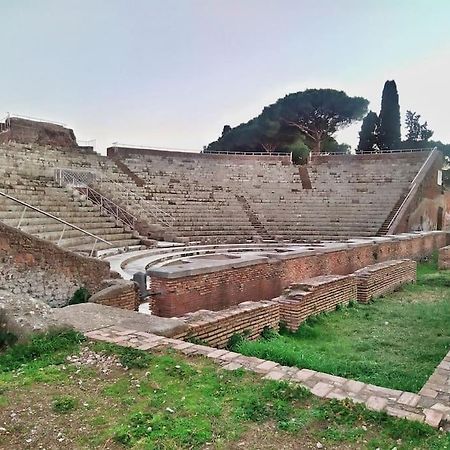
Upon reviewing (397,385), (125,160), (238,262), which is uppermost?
(125,160)

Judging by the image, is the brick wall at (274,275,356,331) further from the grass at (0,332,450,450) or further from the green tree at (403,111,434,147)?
the green tree at (403,111,434,147)

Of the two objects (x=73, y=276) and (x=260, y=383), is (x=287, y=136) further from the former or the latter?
(x=260, y=383)

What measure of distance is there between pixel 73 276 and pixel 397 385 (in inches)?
218

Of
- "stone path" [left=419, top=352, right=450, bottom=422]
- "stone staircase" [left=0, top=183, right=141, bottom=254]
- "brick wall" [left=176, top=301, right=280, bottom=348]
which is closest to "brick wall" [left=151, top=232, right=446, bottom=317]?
"brick wall" [left=176, top=301, right=280, bottom=348]

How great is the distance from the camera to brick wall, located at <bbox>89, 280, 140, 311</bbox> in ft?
21.3

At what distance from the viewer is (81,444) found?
8.17 ft

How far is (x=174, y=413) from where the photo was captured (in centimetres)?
280

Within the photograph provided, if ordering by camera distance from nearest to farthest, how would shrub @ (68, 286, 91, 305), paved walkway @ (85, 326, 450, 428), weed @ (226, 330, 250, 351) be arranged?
paved walkway @ (85, 326, 450, 428) < weed @ (226, 330, 250, 351) < shrub @ (68, 286, 91, 305)

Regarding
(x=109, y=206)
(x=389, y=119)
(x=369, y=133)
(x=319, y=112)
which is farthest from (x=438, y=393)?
(x=319, y=112)

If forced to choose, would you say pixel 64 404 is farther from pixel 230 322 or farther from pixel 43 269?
pixel 43 269

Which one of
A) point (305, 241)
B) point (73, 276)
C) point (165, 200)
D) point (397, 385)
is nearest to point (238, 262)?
point (73, 276)

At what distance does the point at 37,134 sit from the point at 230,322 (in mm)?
18950

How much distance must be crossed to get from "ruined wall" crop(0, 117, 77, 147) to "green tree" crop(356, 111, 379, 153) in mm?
24728

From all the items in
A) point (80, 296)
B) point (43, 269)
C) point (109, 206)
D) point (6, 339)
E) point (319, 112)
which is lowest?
point (80, 296)
